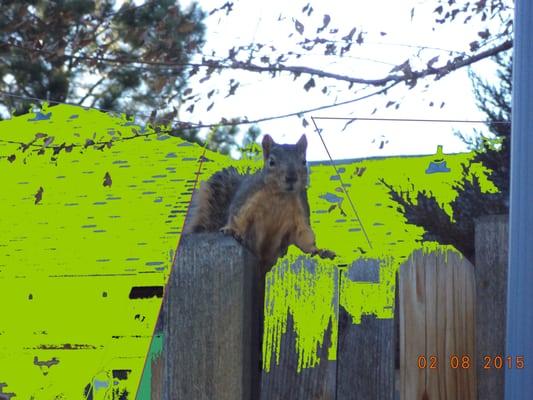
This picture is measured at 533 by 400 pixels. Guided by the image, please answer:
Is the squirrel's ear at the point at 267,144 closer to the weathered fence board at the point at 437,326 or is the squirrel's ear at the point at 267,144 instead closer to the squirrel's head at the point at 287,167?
the squirrel's head at the point at 287,167

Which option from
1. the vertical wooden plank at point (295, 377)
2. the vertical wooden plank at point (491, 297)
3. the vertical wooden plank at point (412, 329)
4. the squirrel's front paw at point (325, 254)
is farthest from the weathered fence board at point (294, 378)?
the squirrel's front paw at point (325, 254)

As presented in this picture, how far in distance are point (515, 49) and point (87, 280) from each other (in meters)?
5.47

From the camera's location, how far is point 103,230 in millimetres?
7492

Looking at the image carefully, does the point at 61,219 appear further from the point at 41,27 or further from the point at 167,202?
the point at 41,27

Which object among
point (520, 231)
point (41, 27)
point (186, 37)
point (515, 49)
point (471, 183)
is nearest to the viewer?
point (520, 231)

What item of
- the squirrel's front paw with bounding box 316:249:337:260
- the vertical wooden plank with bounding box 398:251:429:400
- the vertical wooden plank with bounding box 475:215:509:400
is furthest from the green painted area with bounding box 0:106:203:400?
the vertical wooden plank with bounding box 475:215:509:400

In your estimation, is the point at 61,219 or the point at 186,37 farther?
the point at 61,219

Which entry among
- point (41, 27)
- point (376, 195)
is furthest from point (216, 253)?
point (376, 195)

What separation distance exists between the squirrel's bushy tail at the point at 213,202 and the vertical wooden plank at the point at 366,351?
1.46 m

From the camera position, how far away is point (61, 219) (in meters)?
7.96

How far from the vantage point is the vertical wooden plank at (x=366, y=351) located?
1786mm

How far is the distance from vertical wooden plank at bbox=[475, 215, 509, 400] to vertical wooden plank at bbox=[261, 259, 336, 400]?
1.00 feet

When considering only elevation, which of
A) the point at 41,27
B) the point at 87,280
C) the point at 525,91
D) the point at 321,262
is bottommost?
the point at 87,280

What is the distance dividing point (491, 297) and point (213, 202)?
5.85 feet
